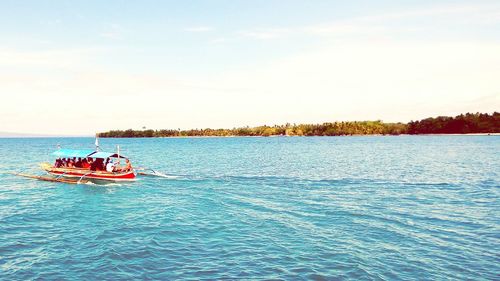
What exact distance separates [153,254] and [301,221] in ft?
36.1

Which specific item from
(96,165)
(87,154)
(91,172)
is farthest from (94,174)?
(87,154)

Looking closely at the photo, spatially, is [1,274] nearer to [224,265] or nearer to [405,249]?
[224,265]

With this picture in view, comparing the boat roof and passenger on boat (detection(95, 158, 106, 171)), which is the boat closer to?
the boat roof

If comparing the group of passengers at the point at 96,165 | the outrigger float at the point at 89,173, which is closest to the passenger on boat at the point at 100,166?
the group of passengers at the point at 96,165

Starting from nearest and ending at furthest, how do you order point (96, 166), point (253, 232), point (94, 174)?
1. point (253, 232)
2. point (94, 174)
3. point (96, 166)

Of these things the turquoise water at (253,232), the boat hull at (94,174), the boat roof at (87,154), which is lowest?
the turquoise water at (253,232)

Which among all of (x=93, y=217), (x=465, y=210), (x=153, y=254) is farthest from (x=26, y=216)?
(x=465, y=210)

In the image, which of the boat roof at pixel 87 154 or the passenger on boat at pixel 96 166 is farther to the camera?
the passenger on boat at pixel 96 166

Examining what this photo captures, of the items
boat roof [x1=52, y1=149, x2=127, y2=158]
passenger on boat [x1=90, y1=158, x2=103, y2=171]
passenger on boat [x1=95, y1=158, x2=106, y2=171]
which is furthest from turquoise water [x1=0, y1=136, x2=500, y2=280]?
boat roof [x1=52, y1=149, x2=127, y2=158]

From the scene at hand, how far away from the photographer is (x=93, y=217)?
28984 mm

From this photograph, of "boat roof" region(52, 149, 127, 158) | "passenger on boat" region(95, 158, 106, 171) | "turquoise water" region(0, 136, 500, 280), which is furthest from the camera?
"passenger on boat" region(95, 158, 106, 171)

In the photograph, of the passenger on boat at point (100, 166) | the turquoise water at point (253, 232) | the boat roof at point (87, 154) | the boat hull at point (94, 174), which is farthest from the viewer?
the passenger on boat at point (100, 166)

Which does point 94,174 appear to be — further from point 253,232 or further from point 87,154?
point 253,232

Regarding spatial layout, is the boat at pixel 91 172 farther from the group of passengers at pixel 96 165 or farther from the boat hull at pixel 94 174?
the group of passengers at pixel 96 165
